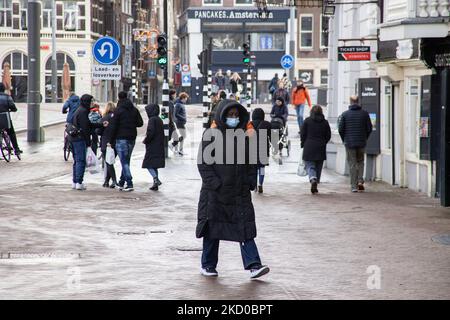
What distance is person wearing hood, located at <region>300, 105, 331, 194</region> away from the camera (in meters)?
22.2

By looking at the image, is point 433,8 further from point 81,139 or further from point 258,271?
point 258,271

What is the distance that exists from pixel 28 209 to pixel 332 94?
18.4m

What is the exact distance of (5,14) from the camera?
8238 centimetres

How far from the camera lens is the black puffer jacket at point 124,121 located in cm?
2181

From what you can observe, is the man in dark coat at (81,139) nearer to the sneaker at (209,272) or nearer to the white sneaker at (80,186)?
the white sneaker at (80,186)

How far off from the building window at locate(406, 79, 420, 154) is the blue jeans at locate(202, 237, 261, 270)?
11512mm

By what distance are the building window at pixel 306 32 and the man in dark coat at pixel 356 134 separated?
216 ft

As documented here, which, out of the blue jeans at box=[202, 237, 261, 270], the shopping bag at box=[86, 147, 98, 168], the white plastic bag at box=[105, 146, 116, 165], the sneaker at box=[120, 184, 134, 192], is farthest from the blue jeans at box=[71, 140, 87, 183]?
the blue jeans at box=[202, 237, 261, 270]

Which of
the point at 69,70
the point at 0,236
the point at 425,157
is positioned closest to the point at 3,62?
the point at 69,70

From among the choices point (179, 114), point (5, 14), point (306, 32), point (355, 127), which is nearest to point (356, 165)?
point (355, 127)

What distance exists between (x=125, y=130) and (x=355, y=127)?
4516 millimetres

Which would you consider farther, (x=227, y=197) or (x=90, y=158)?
(x=90, y=158)

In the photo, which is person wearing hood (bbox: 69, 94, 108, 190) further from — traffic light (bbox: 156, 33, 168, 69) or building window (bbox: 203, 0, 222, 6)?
building window (bbox: 203, 0, 222, 6)

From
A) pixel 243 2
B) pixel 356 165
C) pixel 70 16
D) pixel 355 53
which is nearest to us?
pixel 356 165
